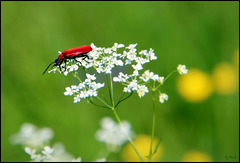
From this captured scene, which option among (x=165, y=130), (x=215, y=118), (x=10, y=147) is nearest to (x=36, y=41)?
(x=10, y=147)

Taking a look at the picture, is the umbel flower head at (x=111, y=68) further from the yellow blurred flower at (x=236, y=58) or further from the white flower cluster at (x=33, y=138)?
the yellow blurred flower at (x=236, y=58)

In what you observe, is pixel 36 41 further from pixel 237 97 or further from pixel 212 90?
pixel 237 97

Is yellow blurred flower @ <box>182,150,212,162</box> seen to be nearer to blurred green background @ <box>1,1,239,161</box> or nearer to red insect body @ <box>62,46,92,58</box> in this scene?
blurred green background @ <box>1,1,239,161</box>

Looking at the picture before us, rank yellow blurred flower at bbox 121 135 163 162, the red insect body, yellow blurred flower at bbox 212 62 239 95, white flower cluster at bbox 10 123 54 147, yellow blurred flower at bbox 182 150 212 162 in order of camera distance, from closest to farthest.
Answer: the red insect body → white flower cluster at bbox 10 123 54 147 → yellow blurred flower at bbox 182 150 212 162 → yellow blurred flower at bbox 121 135 163 162 → yellow blurred flower at bbox 212 62 239 95

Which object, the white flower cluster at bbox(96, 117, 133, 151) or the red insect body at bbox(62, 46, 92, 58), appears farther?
the white flower cluster at bbox(96, 117, 133, 151)

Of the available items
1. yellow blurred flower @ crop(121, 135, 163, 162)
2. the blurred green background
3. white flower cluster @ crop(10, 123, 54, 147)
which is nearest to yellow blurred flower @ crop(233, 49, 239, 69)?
the blurred green background

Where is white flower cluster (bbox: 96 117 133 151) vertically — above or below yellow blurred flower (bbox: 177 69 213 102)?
below

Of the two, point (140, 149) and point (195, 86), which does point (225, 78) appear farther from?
point (140, 149)

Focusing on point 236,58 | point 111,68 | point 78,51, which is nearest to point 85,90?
point 111,68
